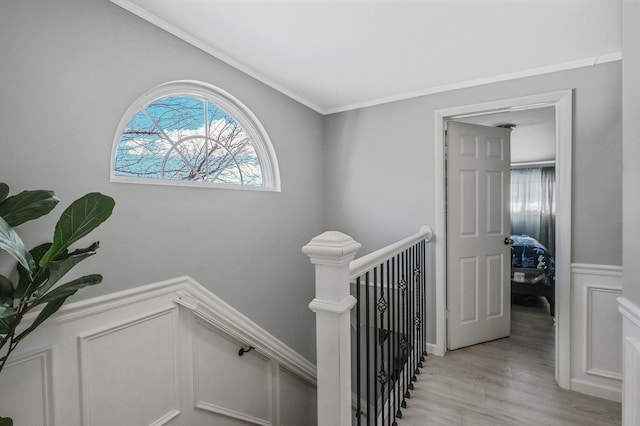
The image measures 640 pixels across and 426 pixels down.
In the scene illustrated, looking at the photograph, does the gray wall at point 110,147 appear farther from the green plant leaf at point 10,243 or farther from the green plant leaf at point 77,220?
the green plant leaf at point 10,243

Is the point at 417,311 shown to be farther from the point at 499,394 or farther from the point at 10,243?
the point at 10,243

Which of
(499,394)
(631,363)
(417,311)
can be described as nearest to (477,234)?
(417,311)

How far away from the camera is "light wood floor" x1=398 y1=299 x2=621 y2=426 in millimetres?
1744

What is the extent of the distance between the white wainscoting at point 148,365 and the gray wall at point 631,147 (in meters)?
2.12

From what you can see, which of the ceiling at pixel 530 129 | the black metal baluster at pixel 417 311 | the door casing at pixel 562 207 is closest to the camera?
the door casing at pixel 562 207

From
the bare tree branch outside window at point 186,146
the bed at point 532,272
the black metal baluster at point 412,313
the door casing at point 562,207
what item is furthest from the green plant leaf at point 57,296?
the bed at point 532,272

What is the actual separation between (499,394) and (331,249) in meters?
1.83

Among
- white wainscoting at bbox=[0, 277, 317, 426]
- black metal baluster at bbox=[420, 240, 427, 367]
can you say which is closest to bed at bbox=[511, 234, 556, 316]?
black metal baluster at bbox=[420, 240, 427, 367]

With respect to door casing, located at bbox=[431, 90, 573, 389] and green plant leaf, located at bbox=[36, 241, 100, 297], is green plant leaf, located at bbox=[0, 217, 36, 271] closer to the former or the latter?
green plant leaf, located at bbox=[36, 241, 100, 297]

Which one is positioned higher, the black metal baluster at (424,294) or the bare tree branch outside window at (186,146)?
the bare tree branch outside window at (186,146)

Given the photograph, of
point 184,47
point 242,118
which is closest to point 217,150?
point 242,118

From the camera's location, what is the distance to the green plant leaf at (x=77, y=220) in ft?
3.44

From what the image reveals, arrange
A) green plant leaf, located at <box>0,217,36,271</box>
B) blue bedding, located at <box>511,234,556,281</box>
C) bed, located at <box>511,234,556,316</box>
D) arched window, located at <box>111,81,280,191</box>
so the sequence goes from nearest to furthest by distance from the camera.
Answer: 1. green plant leaf, located at <box>0,217,36,271</box>
2. arched window, located at <box>111,81,280,191</box>
3. bed, located at <box>511,234,556,316</box>
4. blue bedding, located at <box>511,234,556,281</box>

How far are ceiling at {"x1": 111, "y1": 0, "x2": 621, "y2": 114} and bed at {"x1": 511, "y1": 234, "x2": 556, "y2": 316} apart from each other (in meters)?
2.56
